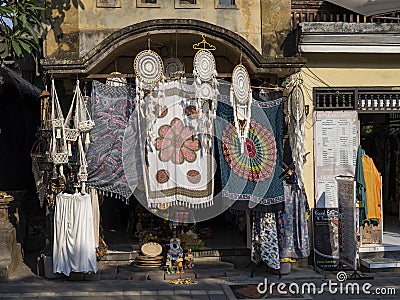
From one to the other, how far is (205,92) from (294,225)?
3190mm

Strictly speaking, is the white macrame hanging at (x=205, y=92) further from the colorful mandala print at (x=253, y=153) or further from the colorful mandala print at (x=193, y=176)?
the colorful mandala print at (x=193, y=176)

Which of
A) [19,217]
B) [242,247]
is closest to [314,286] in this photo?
[242,247]

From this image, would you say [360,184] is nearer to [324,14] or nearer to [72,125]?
[324,14]

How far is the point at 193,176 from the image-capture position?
31.4ft

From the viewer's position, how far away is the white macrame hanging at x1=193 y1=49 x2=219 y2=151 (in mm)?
9172

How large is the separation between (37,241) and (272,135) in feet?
21.7

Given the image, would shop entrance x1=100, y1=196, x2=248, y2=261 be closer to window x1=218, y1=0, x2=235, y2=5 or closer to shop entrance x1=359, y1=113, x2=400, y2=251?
shop entrance x1=359, y1=113, x2=400, y2=251

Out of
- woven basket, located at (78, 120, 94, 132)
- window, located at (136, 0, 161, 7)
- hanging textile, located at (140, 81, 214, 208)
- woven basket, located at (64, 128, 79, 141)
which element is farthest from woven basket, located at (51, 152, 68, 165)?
window, located at (136, 0, 161, 7)

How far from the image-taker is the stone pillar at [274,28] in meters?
10.4

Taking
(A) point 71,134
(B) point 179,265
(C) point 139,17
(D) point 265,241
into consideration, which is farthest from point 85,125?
(D) point 265,241

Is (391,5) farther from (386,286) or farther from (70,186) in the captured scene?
(70,186)

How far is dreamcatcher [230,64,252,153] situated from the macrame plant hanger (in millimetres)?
356

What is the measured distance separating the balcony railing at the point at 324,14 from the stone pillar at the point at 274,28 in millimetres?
492

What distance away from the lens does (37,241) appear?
12.5 m
